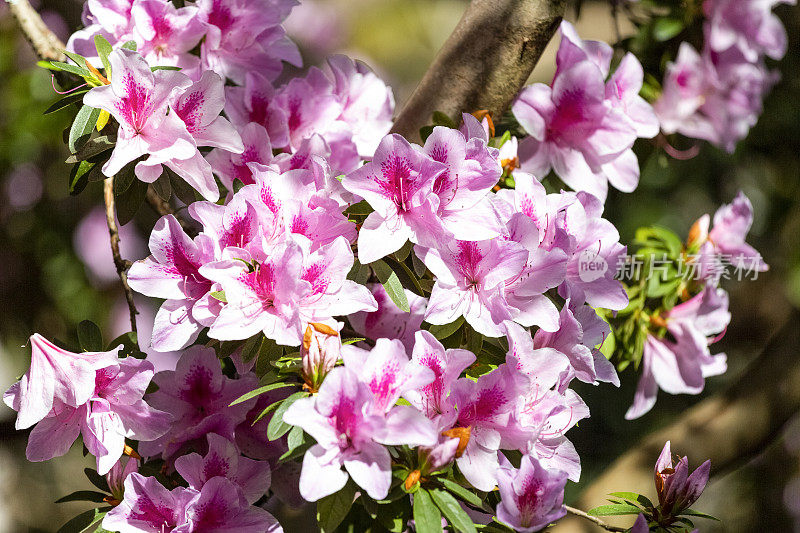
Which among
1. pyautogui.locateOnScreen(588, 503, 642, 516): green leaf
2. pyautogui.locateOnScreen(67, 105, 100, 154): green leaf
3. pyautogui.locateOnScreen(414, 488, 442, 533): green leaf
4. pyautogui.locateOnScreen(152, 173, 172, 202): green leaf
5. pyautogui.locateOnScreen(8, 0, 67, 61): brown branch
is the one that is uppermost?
pyautogui.locateOnScreen(67, 105, 100, 154): green leaf

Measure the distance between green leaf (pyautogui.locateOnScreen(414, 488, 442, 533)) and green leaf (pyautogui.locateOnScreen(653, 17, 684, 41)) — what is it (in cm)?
95

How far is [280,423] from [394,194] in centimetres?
24

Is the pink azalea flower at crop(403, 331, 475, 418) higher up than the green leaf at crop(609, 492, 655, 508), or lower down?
higher up

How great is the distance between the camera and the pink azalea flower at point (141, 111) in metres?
0.77

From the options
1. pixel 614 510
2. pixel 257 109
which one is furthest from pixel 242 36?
pixel 614 510

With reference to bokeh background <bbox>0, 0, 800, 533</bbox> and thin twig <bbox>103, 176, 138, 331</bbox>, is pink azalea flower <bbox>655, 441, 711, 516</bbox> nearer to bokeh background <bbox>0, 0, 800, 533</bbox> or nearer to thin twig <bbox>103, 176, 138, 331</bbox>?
thin twig <bbox>103, 176, 138, 331</bbox>

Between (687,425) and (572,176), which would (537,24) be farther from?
(687,425)

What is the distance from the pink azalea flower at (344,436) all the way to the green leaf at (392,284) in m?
0.11

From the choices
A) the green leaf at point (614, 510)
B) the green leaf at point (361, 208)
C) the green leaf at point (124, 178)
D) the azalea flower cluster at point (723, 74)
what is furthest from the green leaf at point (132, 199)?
the azalea flower cluster at point (723, 74)

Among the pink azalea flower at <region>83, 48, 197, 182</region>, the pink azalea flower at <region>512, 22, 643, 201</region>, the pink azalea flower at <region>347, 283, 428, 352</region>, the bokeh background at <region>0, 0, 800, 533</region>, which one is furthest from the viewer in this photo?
the bokeh background at <region>0, 0, 800, 533</region>

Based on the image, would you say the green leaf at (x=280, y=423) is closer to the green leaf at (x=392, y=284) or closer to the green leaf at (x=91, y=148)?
the green leaf at (x=392, y=284)

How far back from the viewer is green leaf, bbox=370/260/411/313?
775 millimetres

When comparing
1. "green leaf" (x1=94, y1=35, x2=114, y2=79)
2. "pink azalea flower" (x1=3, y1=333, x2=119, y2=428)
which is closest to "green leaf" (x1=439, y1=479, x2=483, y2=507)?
"pink azalea flower" (x1=3, y1=333, x2=119, y2=428)

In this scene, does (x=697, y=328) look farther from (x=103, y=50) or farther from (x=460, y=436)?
(x=103, y=50)
